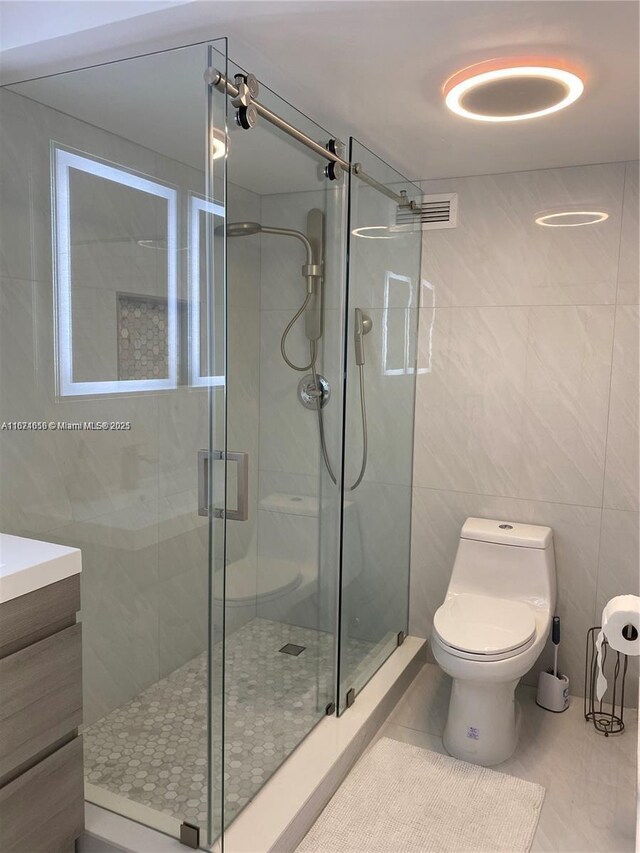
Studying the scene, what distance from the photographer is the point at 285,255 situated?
206cm

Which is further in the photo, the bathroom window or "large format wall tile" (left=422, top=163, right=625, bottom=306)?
"large format wall tile" (left=422, top=163, right=625, bottom=306)

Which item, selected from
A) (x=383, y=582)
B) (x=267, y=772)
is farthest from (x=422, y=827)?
(x=383, y=582)

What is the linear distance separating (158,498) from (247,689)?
2.22 feet

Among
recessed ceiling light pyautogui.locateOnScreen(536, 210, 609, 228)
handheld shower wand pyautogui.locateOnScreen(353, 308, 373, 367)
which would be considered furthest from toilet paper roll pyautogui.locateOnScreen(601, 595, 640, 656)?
recessed ceiling light pyautogui.locateOnScreen(536, 210, 609, 228)

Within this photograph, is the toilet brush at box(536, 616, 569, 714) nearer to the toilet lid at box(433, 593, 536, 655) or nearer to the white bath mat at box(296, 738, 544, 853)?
the toilet lid at box(433, 593, 536, 655)

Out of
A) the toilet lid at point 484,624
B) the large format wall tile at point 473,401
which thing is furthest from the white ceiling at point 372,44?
the toilet lid at point 484,624

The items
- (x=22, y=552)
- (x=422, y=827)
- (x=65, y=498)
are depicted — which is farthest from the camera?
(x=422, y=827)

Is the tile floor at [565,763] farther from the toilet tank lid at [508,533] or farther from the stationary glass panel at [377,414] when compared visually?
the toilet tank lid at [508,533]

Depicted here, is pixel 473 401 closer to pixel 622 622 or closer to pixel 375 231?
pixel 375 231

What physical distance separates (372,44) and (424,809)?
235 cm

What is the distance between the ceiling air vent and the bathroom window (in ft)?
4.91

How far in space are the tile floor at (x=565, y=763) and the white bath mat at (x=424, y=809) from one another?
7cm

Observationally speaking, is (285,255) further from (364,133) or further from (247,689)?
(247,689)

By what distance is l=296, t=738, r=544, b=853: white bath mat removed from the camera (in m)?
2.09
